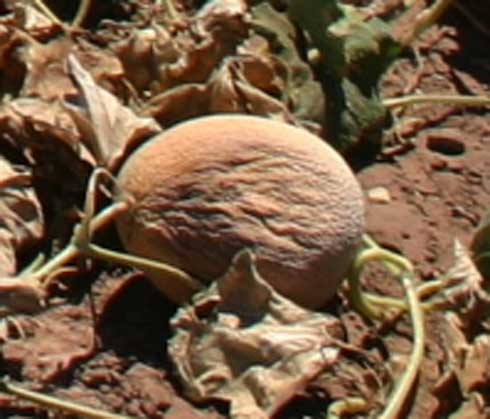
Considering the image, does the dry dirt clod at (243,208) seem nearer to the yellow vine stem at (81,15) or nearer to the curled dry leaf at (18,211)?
the curled dry leaf at (18,211)

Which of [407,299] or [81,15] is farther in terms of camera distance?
[81,15]

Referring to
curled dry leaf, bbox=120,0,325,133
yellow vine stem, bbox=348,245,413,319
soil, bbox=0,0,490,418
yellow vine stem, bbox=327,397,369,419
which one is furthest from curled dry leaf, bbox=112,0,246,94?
yellow vine stem, bbox=327,397,369,419

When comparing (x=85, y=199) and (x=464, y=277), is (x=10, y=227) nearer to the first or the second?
(x=85, y=199)

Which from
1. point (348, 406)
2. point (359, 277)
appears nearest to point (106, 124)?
point (359, 277)

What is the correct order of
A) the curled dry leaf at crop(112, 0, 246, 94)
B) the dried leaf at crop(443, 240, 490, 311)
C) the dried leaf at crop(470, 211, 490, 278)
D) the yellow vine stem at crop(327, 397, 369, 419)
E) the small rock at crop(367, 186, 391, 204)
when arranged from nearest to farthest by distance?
the yellow vine stem at crop(327, 397, 369, 419)
the dried leaf at crop(443, 240, 490, 311)
the dried leaf at crop(470, 211, 490, 278)
the curled dry leaf at crop(112, 0, 246, 94)
the small rock at crop(367, 186, 391, 204)

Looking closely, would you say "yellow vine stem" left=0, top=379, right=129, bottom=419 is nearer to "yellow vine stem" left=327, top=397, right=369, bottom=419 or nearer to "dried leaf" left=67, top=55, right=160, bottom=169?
"yellow vine stem" left=327, top=397, right=369, bottom=419

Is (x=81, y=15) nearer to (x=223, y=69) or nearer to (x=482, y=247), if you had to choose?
(x=223, y=69)
